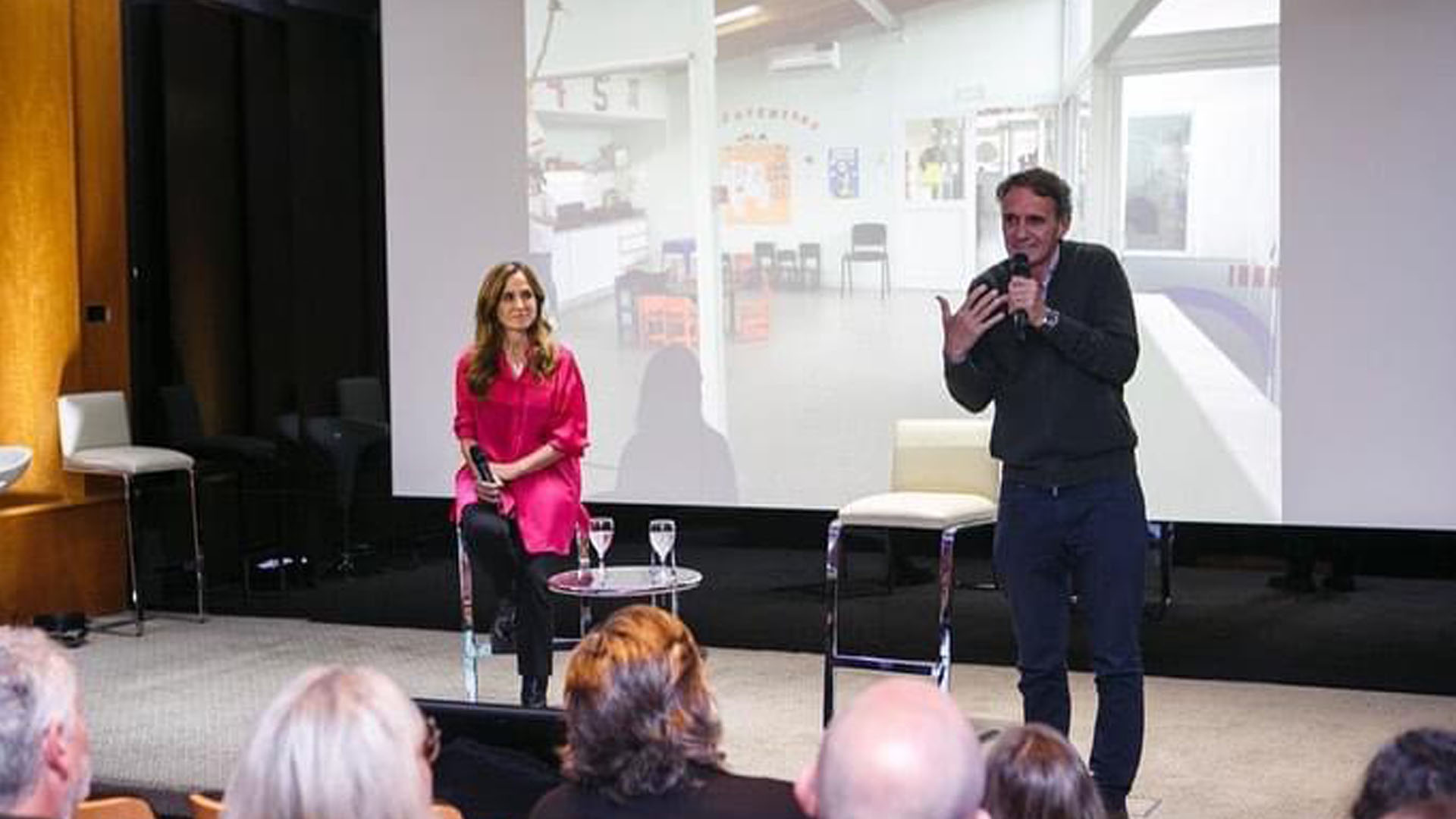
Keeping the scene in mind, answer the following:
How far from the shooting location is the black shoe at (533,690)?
17.9 feet

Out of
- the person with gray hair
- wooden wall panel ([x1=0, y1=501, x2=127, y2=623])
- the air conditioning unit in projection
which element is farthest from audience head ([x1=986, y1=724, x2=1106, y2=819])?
wooden wall panel ([x1=0, y1=501, x2=127, y2=623])

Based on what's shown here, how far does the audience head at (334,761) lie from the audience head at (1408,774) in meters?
1.01

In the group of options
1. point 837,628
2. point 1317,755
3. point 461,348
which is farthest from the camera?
point 461,348

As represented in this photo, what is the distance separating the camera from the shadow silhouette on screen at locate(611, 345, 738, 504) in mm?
6645

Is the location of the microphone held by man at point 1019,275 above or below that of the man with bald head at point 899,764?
above

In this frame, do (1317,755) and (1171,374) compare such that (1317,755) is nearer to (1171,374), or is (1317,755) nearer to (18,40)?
(1171,374)

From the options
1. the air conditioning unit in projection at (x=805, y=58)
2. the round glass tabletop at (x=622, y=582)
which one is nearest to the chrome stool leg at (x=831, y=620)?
the round glass tabletop at (x=622, y=582)

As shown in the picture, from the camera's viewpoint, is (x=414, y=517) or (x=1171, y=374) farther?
(x=414, y=517)

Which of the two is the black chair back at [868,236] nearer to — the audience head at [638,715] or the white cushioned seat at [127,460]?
the white cushioned seat at [127,460]

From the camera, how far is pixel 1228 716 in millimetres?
5438

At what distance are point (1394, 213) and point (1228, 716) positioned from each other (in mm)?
1588

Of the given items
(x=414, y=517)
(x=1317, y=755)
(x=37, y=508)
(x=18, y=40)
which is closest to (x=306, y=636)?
(x=414, y=517)

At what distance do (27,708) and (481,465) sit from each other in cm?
340

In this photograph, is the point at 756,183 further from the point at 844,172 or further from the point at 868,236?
the point at 868,236
